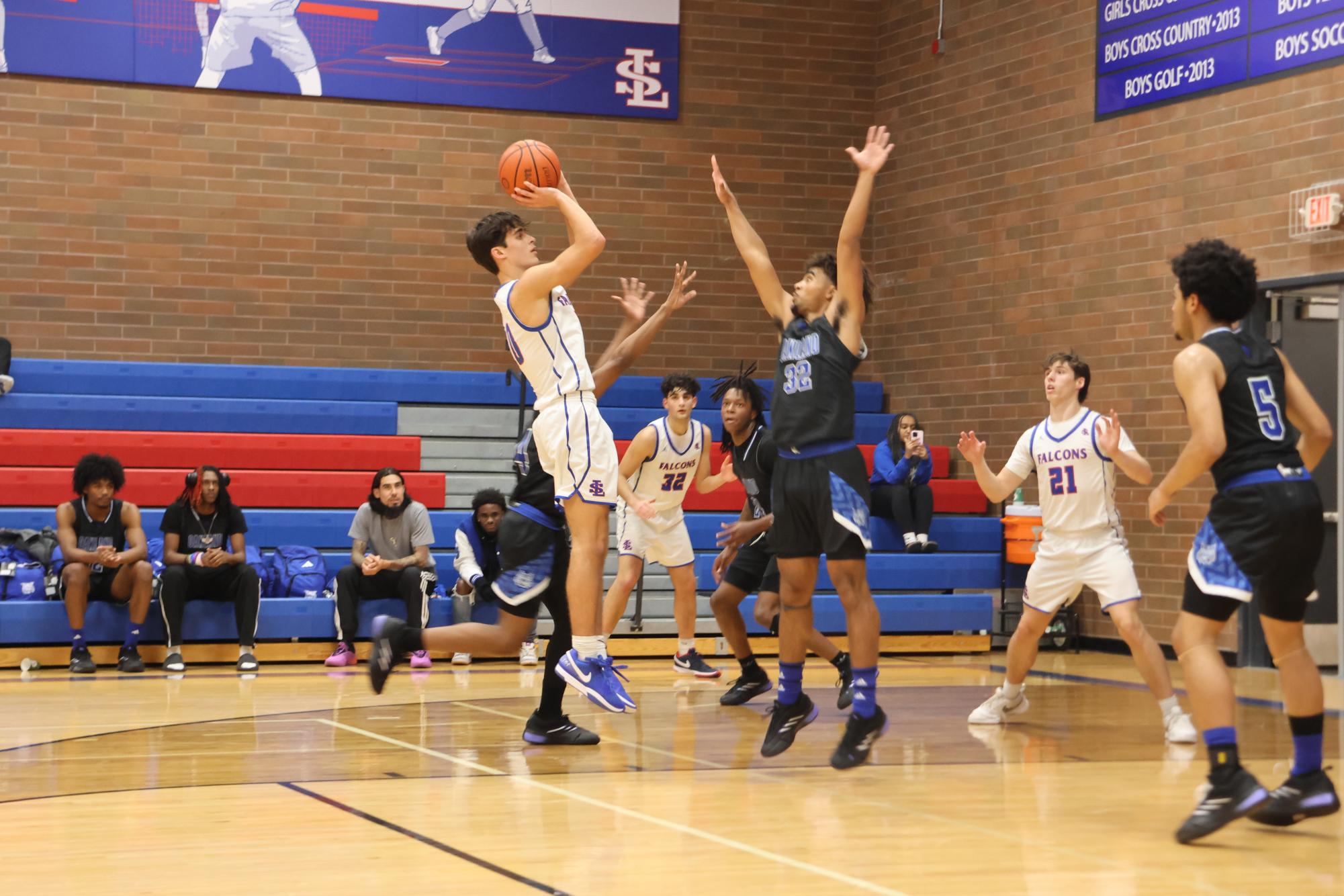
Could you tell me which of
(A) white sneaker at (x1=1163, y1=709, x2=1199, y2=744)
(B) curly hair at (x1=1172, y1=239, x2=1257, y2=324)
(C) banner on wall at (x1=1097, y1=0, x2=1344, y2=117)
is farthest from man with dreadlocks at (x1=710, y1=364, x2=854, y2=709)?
(C) banner on wall at (x1=1097, y1=0, x2=1344, y2=117)

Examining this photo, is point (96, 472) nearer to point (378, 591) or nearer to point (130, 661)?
point (130, 661)

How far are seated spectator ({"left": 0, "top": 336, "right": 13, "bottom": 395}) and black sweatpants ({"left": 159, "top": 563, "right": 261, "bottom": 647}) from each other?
9.11 feet

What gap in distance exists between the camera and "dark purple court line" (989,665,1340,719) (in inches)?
314

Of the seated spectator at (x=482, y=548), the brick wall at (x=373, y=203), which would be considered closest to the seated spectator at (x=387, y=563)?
the seated spectator at (x=482, y=548)

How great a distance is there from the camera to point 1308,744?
457cm

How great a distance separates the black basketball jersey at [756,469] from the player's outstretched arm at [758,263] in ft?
5.48

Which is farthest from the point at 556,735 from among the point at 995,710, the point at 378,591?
the point at 378,591

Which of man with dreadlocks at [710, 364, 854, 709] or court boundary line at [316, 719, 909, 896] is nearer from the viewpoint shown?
court boundary line at [316, 719, 909, 896]

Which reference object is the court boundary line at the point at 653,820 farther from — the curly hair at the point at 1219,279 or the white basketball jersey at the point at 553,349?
the curly hair at the point at 1219,279

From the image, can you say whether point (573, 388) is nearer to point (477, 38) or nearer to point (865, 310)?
point (865, 310)

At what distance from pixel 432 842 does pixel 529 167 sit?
3.19m

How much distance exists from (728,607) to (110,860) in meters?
4.24

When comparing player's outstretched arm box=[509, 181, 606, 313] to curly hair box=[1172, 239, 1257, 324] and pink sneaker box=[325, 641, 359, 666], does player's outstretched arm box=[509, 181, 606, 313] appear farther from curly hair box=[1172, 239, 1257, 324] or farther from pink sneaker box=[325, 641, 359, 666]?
pink sneaker box=[325, 641, 359, 666]

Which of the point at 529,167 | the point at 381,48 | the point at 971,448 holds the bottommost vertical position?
the point at 971,448
